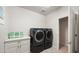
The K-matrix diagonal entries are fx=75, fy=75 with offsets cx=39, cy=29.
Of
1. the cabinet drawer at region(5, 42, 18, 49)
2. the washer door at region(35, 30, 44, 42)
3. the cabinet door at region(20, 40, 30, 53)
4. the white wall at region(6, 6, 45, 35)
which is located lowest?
the cabinet door at region(20, 40, 30, 53)

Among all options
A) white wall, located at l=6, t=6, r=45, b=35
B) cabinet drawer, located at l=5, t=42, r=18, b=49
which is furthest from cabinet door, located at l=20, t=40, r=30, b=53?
white wall, located at l=6, t=6, r=45, b=35

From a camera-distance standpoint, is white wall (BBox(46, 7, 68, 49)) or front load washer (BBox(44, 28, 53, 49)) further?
front load washer (BBox(44, 28, 53, 49))

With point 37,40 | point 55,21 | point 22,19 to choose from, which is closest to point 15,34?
point 22,19

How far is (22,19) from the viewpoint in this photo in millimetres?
1898

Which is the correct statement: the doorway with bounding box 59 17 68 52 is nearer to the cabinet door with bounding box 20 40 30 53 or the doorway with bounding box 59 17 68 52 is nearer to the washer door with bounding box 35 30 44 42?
the washer door with bounding box 35 30 44 42

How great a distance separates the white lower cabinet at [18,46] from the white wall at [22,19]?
32 centimetres

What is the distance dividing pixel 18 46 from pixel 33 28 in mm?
615

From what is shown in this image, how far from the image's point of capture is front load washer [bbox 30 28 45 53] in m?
1.92

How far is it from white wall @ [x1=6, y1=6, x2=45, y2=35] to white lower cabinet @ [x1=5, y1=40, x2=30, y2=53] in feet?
1.04

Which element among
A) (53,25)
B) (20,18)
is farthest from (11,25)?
(53,25)

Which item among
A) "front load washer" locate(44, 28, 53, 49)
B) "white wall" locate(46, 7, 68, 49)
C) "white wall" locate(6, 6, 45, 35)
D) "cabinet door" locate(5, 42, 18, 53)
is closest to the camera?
"cabinet door" locate(5, 42, 18, 53)

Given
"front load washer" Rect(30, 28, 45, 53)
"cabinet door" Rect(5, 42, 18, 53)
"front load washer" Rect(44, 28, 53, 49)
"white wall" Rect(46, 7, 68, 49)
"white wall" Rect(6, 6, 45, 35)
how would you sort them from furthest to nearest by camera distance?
"front load washer" Rect(44, 28, 53, 49)
"white wall" Rect(46, 7, 68, 49)
"front load washer" Rect(30, 28, 45, 53)
"white wall" Rect(6, 6, 45, 35)
"cabinet door" Rect(5, 42, 18, 53)

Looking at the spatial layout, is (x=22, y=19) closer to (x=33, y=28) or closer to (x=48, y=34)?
(x=33, y=28)
